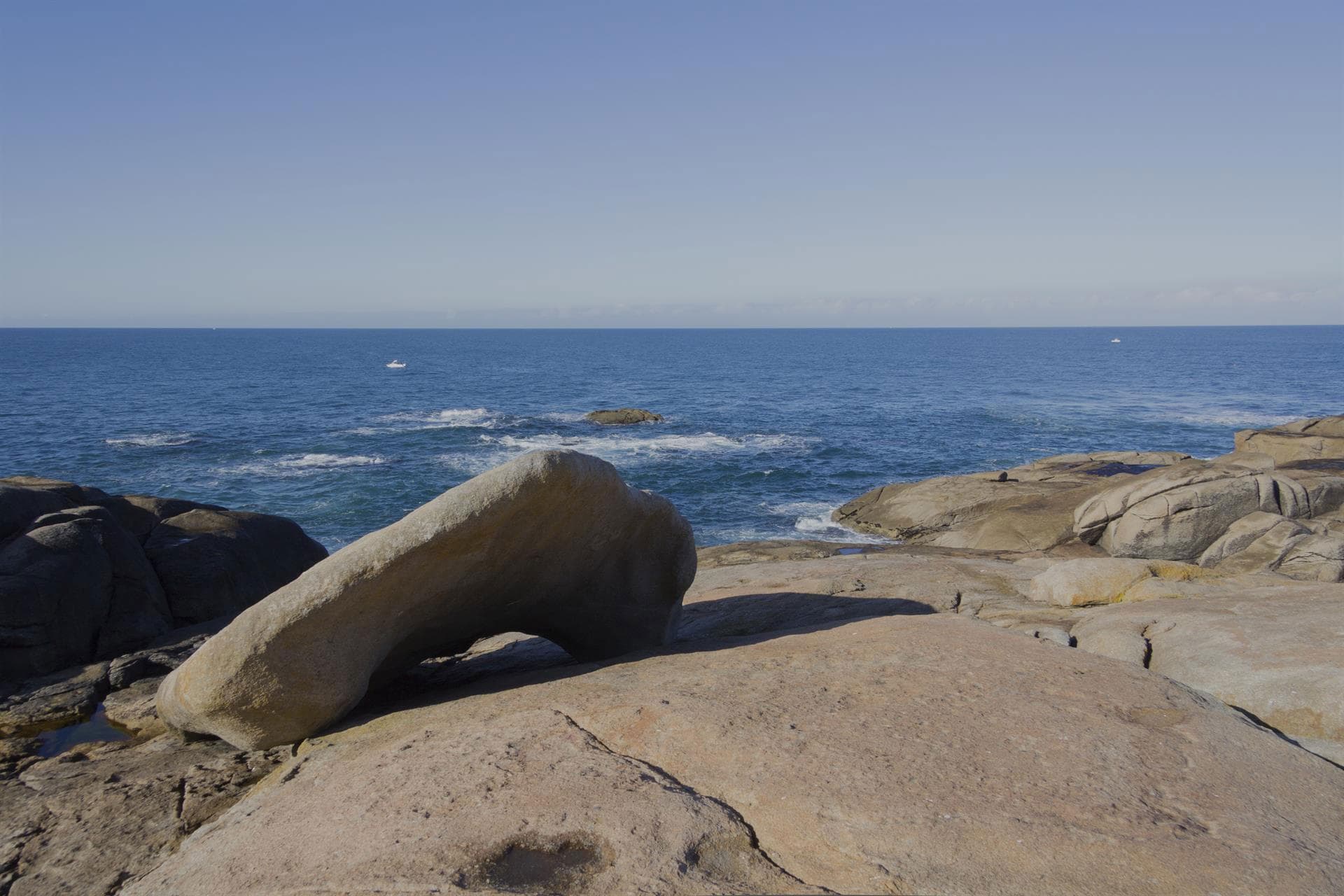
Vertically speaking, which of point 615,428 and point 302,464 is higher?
point 615,428

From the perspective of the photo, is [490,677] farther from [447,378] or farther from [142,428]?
[447,378]

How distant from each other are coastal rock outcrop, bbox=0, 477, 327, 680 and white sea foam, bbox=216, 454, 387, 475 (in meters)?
20.8

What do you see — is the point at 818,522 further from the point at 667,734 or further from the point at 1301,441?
the point at 667,734

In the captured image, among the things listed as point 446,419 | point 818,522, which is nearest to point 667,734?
point 818,522

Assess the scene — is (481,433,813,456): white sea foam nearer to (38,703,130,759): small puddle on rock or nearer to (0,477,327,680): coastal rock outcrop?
(0,477,327,680): coastal rock outcrop

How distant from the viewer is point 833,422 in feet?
174

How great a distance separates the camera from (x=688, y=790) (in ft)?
15.7

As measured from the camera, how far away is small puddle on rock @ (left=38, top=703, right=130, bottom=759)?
795cm

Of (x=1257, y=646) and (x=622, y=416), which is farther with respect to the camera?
(x=622, y=416)

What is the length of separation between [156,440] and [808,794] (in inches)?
1764

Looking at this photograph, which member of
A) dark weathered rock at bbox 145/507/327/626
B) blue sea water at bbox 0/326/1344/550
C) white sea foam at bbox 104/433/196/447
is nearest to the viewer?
dark weathered rock at bbox 145/507/327/626

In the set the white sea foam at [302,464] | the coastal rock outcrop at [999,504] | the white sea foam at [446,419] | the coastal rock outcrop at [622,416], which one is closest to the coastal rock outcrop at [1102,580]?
the coastal rock outcrop at [999,504]

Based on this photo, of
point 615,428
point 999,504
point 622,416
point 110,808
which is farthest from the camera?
point 622,416

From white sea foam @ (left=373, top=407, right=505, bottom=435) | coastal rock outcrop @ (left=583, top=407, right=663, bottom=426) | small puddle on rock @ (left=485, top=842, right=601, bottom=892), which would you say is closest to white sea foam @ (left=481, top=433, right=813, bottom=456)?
coastal rock outcrop @ (left=583, top=407, right=663, bottom=426)
